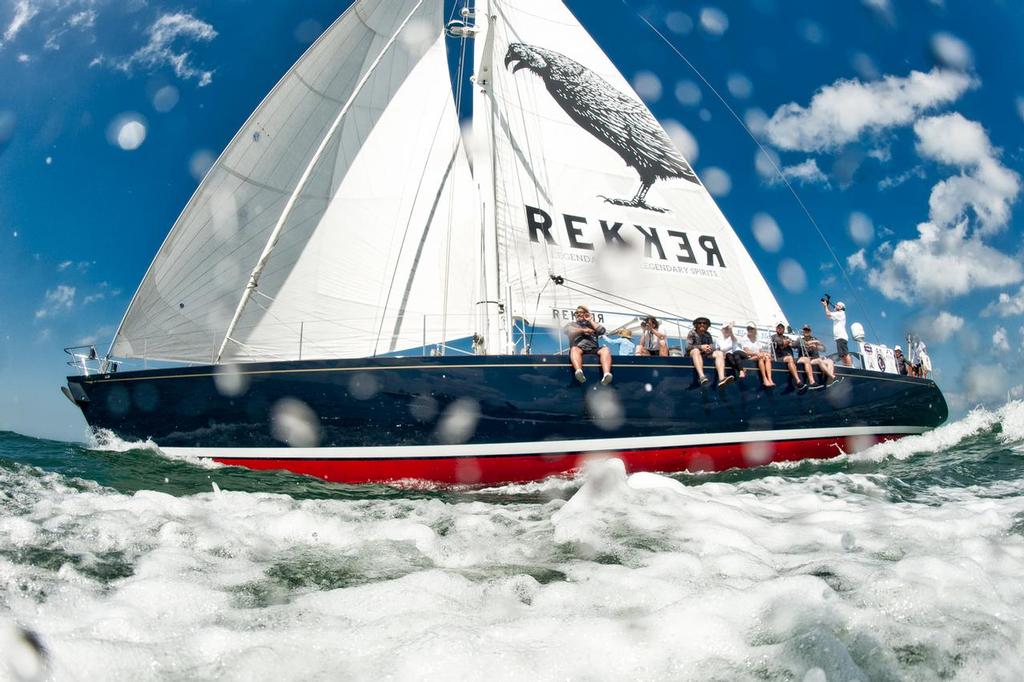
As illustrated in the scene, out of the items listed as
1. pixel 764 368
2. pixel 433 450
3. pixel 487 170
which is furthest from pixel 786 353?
pixel 433 450

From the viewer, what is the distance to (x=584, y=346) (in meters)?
8.55

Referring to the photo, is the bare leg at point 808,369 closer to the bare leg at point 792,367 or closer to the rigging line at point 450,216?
the bare leg at point 792,367

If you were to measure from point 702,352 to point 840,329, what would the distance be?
4.50 metres

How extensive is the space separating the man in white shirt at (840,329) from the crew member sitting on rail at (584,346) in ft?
19.5

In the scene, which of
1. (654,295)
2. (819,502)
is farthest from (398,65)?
(819,502)

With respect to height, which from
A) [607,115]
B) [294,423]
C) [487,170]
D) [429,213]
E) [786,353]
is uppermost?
[607,115]

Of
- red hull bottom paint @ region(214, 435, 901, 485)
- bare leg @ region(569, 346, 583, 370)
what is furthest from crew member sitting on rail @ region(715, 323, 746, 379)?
bare leg @ region(569, 346, 583, 370)

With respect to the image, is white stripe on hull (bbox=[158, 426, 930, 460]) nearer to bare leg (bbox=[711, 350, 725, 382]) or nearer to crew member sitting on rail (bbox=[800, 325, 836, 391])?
bare leg (bbox=[711, 350, 725, 382])

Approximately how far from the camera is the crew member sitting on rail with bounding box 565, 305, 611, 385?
27.4 ft

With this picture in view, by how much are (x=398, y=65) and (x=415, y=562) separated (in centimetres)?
1090

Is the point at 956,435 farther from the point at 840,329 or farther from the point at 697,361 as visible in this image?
the point at 697,361

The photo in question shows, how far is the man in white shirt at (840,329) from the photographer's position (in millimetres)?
11992

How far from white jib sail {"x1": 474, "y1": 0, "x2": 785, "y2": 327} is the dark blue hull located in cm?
265

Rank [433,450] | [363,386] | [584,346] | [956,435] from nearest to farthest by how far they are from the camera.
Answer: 1. [363,386]
2. [433,450]
3. [584,346]
4. [956,435]
